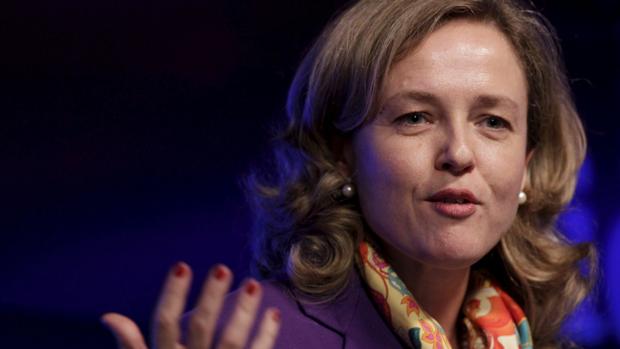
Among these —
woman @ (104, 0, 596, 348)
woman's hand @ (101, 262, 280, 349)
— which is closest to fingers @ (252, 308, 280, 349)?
woman's hand @ (101, 262, 280, 349)

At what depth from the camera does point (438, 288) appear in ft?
5.76

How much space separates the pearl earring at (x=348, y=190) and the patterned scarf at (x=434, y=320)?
9cm

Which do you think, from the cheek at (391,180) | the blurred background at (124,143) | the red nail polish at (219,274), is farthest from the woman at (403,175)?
the red nail polish at (219,274)

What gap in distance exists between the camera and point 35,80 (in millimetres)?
1929

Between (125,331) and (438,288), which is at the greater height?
(125,331)

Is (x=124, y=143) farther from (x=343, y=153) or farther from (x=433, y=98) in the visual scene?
(x=433, y=98)

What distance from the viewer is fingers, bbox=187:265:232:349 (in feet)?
3.63

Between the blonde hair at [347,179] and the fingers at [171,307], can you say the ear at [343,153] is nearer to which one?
the blonde hair at [347,179]

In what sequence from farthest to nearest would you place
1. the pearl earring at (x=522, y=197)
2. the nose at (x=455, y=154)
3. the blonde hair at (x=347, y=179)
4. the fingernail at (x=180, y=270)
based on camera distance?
the pearl earring at (x=522, y=197) < the blonde hair at (x=347, y=179) < the nose at (x=455, y=154) < the fingernail at (x=180, y=270)

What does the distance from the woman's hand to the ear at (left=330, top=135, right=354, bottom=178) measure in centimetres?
62

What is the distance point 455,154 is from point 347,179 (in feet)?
0.81

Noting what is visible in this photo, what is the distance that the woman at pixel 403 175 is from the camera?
161 cm

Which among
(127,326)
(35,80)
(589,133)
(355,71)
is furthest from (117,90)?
(589,133)

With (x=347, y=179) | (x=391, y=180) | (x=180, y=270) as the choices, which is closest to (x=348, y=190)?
(x=347, y=179)
